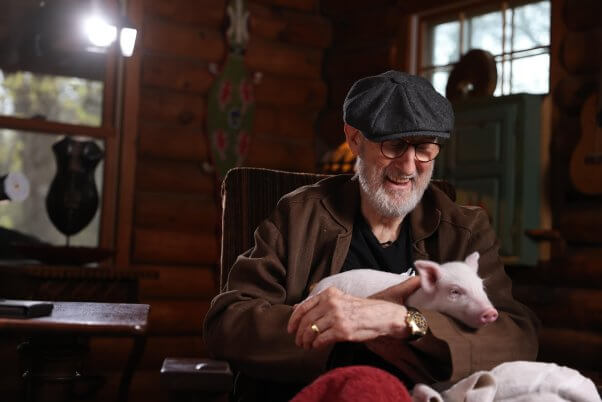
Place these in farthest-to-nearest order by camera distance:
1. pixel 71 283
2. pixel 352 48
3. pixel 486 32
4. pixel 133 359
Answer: pixel 352 48 → pixel 486 32 → pixel 71 283 → pixel 133 359

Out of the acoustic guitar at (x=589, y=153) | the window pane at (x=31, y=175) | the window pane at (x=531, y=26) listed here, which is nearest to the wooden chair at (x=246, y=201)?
the acoustic guitar at (x=589, y=153)

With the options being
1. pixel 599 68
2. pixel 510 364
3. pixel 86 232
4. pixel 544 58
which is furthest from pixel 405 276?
pixel 86 232

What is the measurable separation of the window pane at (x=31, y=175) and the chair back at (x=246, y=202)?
7.76 ft

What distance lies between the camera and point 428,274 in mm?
1604

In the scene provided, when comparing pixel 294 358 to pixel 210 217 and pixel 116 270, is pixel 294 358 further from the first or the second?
pixel 210 217

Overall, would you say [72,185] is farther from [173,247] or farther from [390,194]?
[390,194]

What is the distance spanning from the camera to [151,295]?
16.1 ft

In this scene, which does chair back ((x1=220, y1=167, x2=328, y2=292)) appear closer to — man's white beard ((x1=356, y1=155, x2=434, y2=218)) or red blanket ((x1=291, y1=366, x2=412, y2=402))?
man's white beard ((x1=356, y1=155, x2=434, y2=218))

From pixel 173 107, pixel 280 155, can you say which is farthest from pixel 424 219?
pixel 280 155

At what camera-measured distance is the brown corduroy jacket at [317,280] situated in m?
1.67

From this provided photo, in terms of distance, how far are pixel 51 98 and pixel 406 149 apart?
3.29m

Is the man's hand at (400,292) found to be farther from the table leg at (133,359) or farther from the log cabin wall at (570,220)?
the log cabin wall at (570,220)

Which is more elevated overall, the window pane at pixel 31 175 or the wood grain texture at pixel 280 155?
the wood grain texture at pixel 280 155

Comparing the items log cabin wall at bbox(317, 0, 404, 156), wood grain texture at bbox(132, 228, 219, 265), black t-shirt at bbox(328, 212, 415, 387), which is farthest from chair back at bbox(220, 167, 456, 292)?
log cabin wall at bbox(317, 0, 404, 156)
